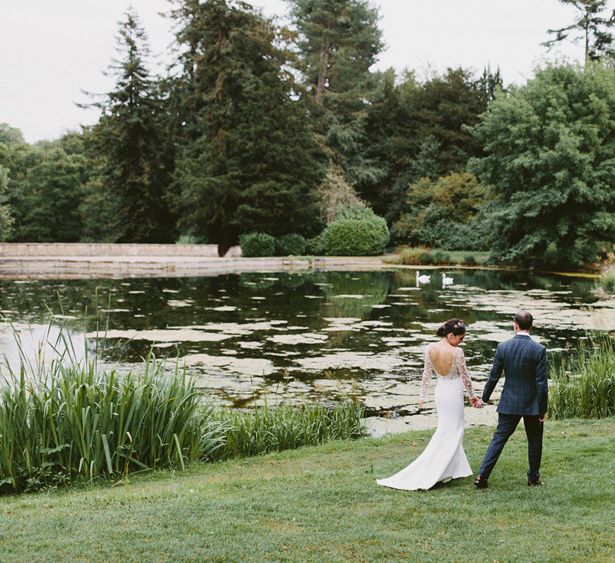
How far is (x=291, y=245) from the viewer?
43125 millimetres

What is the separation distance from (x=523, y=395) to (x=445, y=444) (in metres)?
0.71

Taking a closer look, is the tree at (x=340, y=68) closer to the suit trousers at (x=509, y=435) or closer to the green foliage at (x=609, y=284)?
the green foliage at (x=609, y=284)

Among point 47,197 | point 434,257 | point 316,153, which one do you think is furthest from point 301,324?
point 47,197

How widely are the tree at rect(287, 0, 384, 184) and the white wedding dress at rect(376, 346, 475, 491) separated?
42.0 m

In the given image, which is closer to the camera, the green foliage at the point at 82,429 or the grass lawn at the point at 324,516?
the grass lawn at the point at 324,516

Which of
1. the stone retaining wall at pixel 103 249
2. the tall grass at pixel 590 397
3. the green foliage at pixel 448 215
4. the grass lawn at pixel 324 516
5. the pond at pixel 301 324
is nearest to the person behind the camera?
the grass lawn at pixel 324 516

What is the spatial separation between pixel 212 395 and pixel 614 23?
44.3 meters

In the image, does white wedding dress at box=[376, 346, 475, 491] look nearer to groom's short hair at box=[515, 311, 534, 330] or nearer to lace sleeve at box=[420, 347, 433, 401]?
lace sleeve at box=[420, 347, 433, 401]

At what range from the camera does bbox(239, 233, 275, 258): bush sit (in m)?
42.2

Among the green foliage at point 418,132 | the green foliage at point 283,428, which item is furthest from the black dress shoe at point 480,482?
the green foliage at point 418,132

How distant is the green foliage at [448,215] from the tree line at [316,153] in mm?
118

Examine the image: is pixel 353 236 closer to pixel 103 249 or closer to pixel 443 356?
pixel 103 249

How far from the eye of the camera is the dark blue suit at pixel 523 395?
550cm

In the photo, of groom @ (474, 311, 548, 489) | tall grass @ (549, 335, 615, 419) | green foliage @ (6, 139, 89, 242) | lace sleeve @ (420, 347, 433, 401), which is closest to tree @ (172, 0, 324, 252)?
green foliage @ (6, 139, 89, 242)
